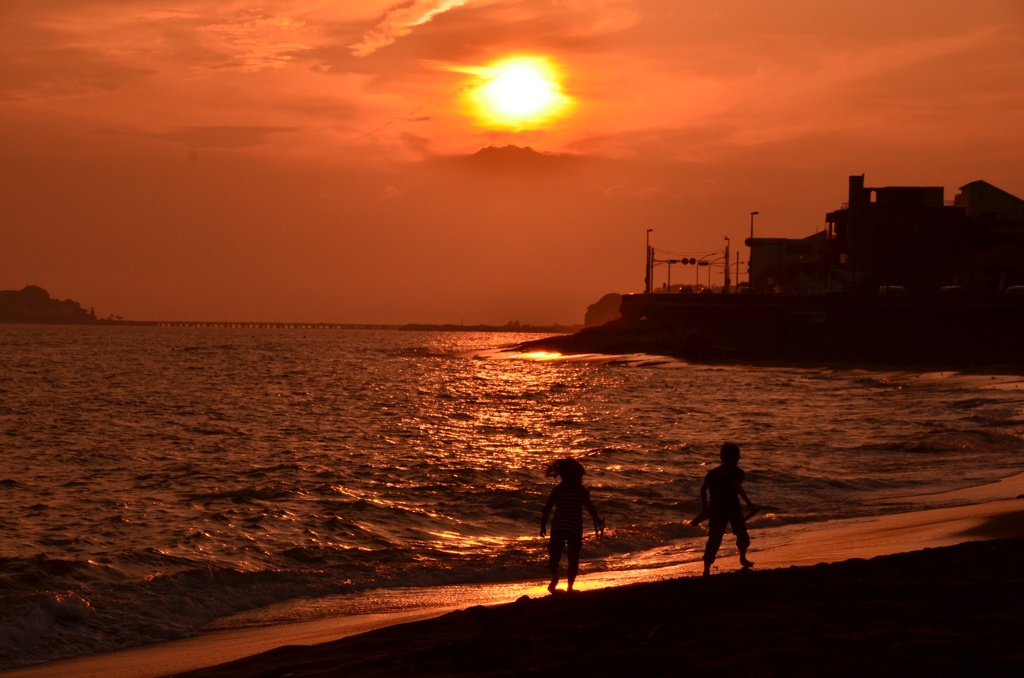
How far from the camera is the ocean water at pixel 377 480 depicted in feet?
53.7

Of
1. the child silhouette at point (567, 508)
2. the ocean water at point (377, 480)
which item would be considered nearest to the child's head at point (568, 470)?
the child silhouette at point (567, 508)

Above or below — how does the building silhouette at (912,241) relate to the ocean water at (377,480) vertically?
above

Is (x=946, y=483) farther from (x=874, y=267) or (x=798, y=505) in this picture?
(x=874, y=267)

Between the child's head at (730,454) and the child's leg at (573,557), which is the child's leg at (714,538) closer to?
the child's head at (730,454)

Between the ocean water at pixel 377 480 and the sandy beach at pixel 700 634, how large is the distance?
2.53 m

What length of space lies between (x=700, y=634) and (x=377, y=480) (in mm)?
18677

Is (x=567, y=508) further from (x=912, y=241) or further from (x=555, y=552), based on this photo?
(x=912, y=241)

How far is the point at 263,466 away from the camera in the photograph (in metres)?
30.4

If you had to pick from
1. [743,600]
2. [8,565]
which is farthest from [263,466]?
[743,600]

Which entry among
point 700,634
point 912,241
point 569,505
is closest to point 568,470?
point 569,505

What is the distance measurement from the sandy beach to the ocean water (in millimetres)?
2526

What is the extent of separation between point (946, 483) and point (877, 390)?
3407 centimetres

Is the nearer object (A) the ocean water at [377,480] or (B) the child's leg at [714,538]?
(B) the child's leg at [714,538]

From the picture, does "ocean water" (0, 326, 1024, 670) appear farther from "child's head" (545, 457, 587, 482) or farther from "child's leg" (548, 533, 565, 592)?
"child's head" (545, 457, 587, 482)
